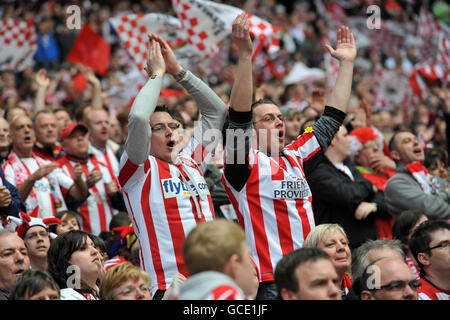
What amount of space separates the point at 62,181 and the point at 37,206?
0.58m

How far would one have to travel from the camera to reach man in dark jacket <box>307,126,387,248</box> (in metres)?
6.50

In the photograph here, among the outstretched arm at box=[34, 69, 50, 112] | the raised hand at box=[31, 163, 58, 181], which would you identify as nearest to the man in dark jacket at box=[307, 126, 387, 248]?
the raised hand at box=[31, 163, 58, 181]

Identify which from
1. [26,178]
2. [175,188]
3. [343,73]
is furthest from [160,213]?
[26,178]

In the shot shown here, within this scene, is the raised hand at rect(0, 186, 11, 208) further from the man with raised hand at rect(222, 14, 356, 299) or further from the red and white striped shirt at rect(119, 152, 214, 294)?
the man with raised hand at rect(222, 14, 356, 299)

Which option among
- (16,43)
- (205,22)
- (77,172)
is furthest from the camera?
(16,43)

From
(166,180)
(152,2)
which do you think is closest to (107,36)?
(152,2)

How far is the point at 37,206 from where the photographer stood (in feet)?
21.8

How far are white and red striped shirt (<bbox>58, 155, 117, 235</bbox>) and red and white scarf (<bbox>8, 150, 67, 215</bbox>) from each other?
0.87 ft

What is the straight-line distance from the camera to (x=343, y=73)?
16.8 ft

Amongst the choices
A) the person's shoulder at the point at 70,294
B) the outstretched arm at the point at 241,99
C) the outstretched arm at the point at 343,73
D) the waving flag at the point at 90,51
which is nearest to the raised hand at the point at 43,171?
the person's shoulder at the point at 70,294

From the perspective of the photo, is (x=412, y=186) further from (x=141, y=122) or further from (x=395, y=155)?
(x=141, y=122)

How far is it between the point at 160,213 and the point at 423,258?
2124 mm

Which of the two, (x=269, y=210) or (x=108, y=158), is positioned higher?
(x=269, y=210)
